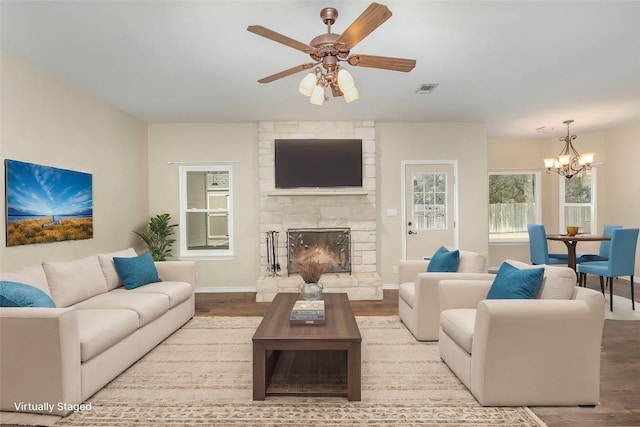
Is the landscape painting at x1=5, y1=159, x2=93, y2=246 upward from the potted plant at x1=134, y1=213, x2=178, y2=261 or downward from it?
upward

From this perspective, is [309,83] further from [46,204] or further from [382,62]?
[46,204]

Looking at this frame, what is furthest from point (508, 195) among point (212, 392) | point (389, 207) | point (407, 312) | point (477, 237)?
point (212, 392)

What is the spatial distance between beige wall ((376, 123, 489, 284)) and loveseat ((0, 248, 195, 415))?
10.8 feet

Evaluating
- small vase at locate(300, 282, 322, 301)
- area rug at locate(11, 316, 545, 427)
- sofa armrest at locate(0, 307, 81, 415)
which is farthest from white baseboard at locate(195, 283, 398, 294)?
sofa armrest at locate(0, 307, 81, 415)

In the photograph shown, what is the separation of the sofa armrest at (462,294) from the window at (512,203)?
4696mm

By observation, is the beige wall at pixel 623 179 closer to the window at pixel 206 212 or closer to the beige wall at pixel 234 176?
the beige wall at pixel 234 176

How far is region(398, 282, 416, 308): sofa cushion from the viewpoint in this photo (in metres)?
3.69

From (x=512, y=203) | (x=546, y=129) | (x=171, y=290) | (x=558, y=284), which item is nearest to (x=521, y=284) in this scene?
(x=558, y=284)

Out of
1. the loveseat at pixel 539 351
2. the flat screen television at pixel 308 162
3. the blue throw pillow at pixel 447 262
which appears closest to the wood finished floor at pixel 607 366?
the loveseat at pixel 539 351

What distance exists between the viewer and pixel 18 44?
3.03 meters

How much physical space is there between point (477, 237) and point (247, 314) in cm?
377

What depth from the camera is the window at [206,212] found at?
5.85m

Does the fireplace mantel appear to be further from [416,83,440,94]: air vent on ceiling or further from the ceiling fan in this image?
the ceiling fan

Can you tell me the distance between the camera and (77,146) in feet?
13.5
